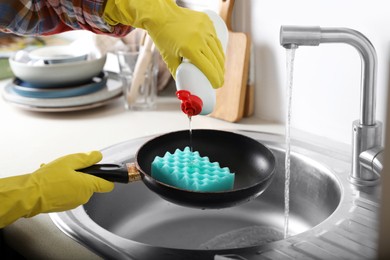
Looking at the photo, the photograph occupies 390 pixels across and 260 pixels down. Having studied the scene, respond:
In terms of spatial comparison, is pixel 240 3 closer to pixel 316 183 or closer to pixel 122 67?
pixel 122 67

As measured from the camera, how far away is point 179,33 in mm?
1184

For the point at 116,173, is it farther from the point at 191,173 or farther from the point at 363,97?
the point at 363,97

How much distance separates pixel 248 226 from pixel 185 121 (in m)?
0.36

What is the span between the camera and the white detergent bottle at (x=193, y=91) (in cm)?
108

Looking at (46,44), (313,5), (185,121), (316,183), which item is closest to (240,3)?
(313,5)

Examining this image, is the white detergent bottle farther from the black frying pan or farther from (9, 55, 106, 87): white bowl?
(9, 55, 106, 87): white bowl

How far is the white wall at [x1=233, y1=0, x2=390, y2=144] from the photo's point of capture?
130 cm

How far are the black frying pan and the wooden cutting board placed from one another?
8.9 inches

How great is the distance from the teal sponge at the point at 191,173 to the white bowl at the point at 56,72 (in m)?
0.59

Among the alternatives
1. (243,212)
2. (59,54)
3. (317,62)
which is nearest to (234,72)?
(317,62)

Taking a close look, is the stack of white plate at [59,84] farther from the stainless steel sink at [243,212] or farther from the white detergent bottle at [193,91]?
the white detergent bottle at [193,91]

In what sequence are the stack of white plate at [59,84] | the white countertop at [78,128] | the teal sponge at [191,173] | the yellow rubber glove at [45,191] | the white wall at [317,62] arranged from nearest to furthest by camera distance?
the yellow rubber glove at [45,191], the teal sponge at [191,173], the white wall at [317,62], the white countertop at [78,128], the stack of white plate at [59,84]

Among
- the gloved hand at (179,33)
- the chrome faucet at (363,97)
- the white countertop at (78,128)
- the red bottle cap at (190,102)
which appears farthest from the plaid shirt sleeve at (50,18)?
the chrome faucet at (363,97)

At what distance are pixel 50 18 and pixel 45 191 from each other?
56cm
